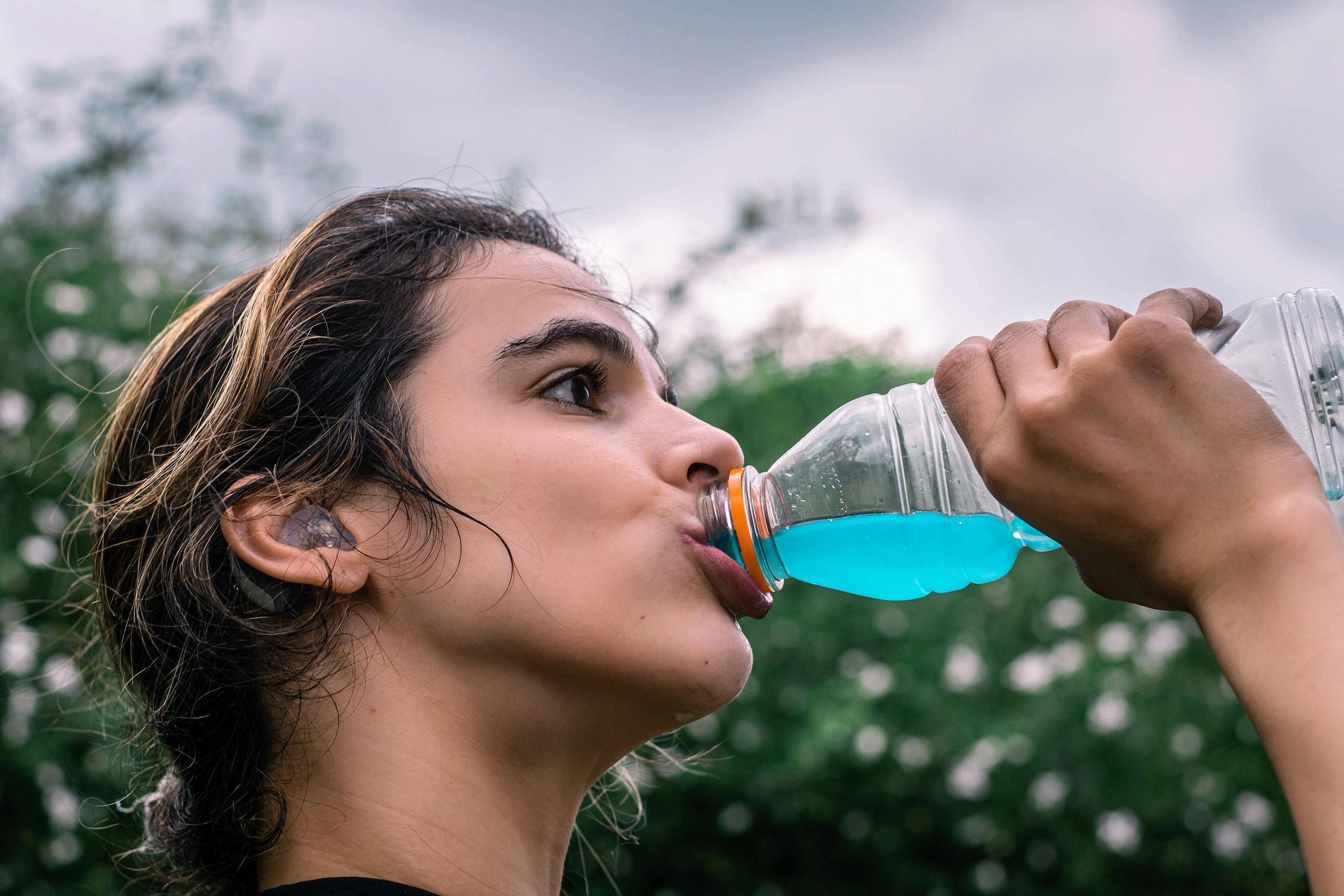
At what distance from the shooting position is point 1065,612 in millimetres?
4414

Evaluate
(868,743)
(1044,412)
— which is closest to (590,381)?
(1044,412)

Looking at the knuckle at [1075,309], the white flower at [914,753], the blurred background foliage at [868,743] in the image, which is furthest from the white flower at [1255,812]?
the knuckle at [1075,309]

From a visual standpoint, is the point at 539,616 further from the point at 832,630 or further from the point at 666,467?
the point at 832,630

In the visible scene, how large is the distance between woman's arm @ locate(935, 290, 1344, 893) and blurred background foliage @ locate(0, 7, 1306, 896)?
9.32 feet


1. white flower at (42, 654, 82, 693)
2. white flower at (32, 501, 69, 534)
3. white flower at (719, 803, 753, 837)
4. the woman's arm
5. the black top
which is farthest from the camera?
Answer: white flower at (719, 803, 753, 837)

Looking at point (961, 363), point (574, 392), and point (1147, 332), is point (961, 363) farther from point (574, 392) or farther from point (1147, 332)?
point (574, 392)

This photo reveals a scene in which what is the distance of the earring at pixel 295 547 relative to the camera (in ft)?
5.51

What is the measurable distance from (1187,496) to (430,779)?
1.14m

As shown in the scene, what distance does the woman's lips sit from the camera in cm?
164

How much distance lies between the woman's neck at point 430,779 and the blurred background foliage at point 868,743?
232cm

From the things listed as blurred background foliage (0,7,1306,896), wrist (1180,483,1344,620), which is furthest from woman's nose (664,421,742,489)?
blurred background foliage (0,7,1306,896)

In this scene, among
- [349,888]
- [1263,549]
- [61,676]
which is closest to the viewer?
[1263,549]

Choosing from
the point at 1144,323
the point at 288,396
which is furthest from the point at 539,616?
the point at 1144,323

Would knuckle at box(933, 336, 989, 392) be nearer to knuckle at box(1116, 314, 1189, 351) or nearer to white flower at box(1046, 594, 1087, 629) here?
knuckle at box(1116, 314, 1189, 351)
